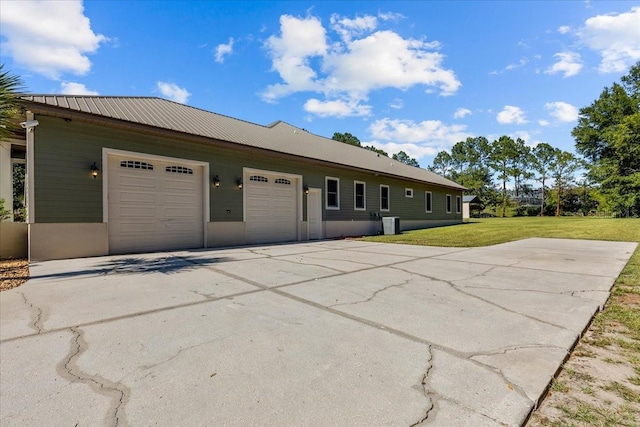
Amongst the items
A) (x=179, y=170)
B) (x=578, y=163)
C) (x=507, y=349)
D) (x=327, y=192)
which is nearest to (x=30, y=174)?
A: (x=179, y=170)

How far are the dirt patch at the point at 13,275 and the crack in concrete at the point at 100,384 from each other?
373 cm

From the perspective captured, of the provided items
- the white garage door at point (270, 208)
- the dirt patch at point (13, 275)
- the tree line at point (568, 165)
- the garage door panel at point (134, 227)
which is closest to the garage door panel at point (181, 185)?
the garage door panel at point (134, 227)

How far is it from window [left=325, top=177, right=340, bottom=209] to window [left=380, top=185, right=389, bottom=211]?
3925mm

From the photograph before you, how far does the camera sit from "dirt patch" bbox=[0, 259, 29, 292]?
5.06m

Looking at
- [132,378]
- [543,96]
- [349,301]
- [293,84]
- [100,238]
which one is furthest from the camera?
[293,84]

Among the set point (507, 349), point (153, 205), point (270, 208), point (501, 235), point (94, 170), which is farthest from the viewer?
point (501, 235)

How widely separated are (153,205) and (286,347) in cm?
848

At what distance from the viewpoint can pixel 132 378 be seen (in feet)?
7.06

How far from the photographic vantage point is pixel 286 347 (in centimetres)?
266

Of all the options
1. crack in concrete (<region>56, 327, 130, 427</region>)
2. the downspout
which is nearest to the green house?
the downspout

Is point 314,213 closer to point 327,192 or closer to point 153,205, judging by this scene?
point 327,192

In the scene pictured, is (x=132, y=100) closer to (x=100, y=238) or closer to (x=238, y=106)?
(x=100, y=238)

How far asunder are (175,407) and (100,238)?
839cm

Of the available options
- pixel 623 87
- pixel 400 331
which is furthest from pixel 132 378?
pixel 623 87
